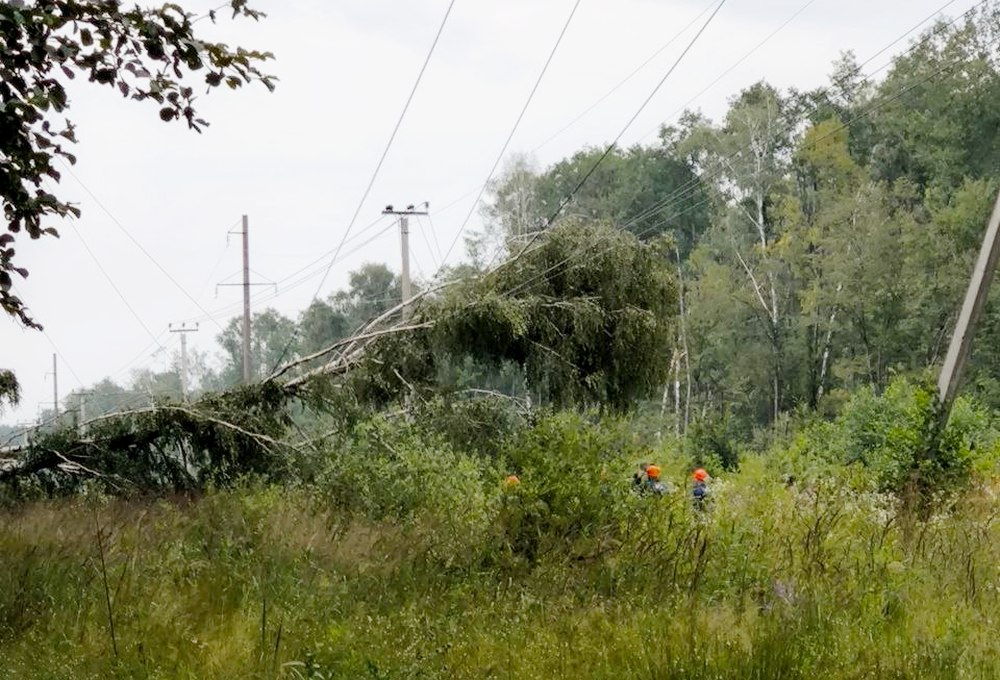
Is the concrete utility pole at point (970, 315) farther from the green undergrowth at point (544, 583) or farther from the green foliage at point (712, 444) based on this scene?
the green foliage at point (712, 444)

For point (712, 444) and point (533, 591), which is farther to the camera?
point (712, 444)

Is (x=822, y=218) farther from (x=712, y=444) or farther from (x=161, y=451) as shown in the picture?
(x=161, y=451)

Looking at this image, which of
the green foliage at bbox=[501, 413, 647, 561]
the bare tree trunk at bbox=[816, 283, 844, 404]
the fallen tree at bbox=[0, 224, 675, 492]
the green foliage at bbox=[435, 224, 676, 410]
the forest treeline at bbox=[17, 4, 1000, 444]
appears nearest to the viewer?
the green foliage at bbox=[501, 413, 647, 561]

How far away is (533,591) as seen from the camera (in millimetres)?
5648

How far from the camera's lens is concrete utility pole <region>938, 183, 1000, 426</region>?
845cm

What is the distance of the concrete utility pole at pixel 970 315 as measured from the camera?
27.7ft

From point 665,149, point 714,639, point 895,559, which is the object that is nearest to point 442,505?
point 895,559

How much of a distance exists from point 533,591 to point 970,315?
16.8 ft

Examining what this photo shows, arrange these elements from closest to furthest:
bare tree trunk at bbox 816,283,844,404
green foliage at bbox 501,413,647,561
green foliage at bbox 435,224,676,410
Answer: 1. green foliage at bbox 501,413,647,561
2. green foliage at bbox 435,224,676,410
3. bare tree trunk at bbox 816,283,844,404

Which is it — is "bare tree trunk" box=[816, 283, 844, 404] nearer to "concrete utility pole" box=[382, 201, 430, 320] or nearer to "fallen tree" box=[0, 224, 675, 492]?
"concrete utility pole" box=[382, 201, 430, 320]

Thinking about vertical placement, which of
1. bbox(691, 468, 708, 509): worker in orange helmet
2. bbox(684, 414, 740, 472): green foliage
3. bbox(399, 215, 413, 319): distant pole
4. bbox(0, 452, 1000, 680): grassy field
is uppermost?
bbox(399, 215, 413, 319): distant pole

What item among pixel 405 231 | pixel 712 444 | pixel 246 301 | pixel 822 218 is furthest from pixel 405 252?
pixel 822 218

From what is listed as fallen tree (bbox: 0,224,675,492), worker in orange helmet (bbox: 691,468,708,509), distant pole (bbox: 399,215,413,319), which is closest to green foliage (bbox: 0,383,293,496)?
fallen tree (bbox: 0,224,675,492)

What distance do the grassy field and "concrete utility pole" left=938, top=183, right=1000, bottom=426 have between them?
3.12 feet
